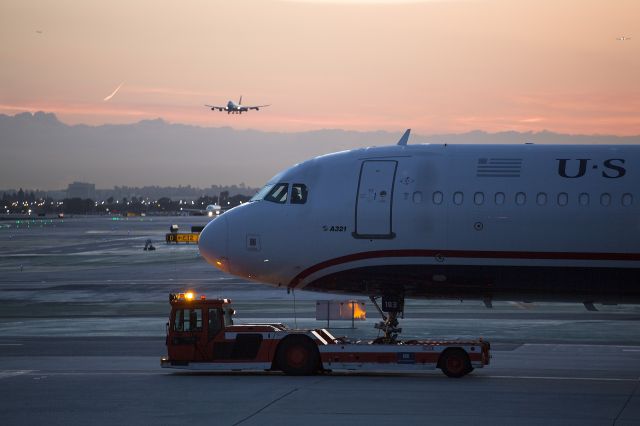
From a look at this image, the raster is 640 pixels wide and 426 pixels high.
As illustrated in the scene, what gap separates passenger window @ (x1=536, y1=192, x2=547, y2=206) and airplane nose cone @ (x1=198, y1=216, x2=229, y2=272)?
7836 mm

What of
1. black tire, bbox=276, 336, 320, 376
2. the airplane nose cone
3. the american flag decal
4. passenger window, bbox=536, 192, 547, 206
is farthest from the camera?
the airplane nose cone

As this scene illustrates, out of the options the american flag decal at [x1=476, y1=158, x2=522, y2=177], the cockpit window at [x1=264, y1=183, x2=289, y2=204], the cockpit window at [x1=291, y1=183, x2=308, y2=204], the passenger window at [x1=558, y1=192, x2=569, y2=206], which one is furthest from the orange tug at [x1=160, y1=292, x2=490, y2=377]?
the american flag decal at [x1=476, y1=158, x2=522, y2=177]

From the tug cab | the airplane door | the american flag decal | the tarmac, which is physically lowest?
the tarmac

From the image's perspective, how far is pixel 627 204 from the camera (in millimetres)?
25094

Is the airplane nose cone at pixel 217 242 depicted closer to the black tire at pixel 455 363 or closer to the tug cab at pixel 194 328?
the tug cab at pixel 194 328

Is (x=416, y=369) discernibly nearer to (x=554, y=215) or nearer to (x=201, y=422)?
(x=554, y=215)

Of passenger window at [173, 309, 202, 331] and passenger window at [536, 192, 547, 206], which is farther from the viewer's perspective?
passenger window at [173, 309, 202, 331]

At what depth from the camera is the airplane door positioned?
26031mm

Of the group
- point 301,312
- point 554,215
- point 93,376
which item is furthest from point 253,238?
point 301,312

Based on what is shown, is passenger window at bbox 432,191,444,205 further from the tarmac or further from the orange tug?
the tarmac

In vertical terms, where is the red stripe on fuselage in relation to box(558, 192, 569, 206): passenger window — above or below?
below

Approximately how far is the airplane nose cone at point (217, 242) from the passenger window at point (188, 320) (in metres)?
1.62

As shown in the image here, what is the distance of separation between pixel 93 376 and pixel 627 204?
13296 mm

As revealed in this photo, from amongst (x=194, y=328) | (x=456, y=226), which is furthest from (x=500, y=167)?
(x=194, y=328)
